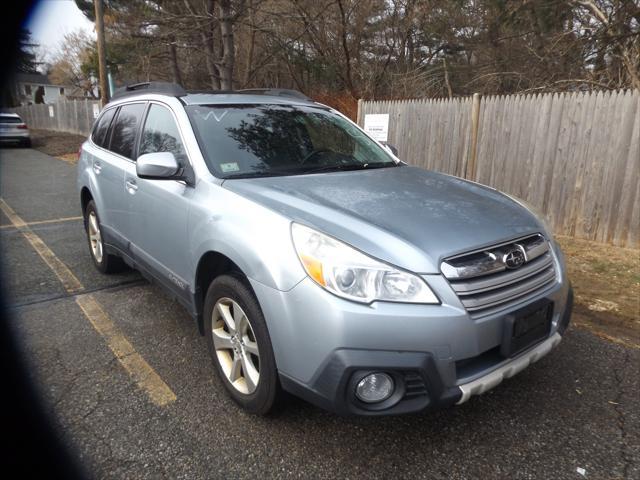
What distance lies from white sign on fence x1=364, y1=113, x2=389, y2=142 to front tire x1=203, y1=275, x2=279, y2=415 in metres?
6.04

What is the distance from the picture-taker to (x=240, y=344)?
246cm

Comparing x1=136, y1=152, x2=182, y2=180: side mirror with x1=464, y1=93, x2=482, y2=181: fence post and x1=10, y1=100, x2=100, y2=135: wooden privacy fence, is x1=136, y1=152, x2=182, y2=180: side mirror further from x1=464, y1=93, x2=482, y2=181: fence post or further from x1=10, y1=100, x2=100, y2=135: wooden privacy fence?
x1=10, y1=100, x2=100, y2=135: wooden privacy fence

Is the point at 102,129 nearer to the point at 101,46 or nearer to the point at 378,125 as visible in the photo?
the point at 378,125

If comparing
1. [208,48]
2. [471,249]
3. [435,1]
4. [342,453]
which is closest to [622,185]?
[471,249]

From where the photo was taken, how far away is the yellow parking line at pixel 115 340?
2771 millimetres

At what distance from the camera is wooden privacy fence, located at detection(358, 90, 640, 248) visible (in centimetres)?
572

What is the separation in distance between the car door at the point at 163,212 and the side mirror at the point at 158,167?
129 millimetres

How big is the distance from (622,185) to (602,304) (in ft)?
7.99

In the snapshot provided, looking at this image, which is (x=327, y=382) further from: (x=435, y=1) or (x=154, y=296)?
(x=435, y=1)

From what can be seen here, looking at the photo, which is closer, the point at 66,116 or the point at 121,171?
the point at 121,171

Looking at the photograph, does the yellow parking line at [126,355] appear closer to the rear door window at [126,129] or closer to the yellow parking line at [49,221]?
the rear door window at [126,129]

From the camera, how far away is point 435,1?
40.6ft

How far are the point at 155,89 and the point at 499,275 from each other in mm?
3126

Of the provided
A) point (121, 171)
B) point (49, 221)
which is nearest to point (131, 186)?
point (121, 171)
